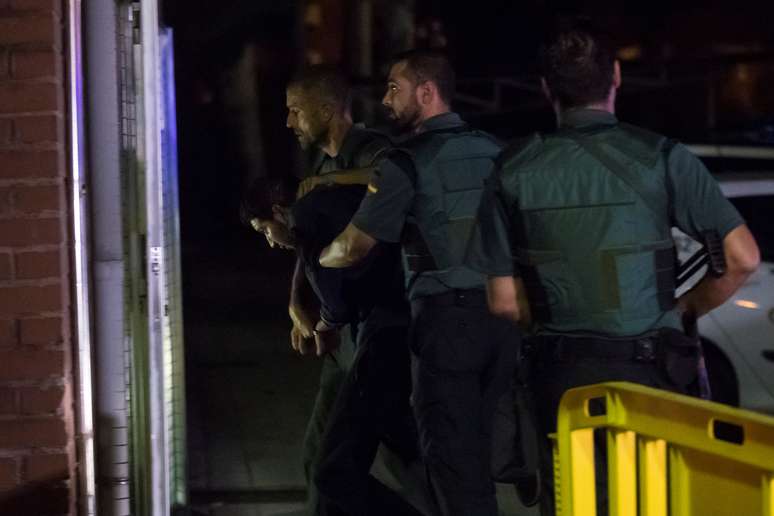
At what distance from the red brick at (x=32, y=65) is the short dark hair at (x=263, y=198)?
4.56ft

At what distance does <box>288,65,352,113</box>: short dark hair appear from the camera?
4812 mm

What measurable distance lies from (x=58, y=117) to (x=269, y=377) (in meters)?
5.59

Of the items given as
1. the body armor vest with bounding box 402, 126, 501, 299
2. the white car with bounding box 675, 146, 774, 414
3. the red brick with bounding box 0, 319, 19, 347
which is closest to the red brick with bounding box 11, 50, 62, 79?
the red brick with bounding box 0, 319, 19, 347

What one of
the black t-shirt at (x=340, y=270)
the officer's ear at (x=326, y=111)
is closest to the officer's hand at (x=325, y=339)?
the black t-shirt at (x=340, y=270)

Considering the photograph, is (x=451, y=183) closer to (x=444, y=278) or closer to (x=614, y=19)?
(x=444, y=278)

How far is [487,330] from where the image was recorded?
416 cm

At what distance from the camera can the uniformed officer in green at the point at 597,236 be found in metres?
3.44

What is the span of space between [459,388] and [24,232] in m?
1.47

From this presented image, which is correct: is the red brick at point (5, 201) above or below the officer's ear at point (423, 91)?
below

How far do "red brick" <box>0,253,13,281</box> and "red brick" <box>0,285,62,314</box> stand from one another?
3 centimetres

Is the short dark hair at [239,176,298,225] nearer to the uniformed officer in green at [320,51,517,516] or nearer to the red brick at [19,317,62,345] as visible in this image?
the uniformed officer in green at [320,51,517,516]

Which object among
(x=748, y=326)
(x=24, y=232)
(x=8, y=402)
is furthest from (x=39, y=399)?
(x=748, y=326)

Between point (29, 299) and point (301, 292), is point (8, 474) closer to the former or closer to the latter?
point (29, 299)

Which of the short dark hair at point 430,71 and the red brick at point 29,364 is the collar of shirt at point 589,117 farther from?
the red brick at point 29,364
